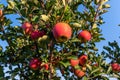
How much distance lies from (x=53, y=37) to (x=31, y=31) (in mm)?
694

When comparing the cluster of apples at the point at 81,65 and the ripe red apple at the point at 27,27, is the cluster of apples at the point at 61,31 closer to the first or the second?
the ripe red apple at the point at 27,27

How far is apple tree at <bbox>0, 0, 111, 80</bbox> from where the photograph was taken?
4895 mm

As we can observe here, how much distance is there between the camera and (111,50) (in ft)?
25.5

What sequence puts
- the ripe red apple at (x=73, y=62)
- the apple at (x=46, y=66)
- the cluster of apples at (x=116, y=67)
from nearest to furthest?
the apple at (x=46, y=66), the ripe red apple at (x=73, y=62), the cluster of apples at (x=116, y=67)

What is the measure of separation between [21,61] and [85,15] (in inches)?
69.3

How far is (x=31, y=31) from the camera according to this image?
213 inches

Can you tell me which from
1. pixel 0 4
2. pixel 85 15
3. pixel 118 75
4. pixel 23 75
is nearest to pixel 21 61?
pixel 23 75

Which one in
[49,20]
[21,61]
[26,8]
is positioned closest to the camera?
[49,20]

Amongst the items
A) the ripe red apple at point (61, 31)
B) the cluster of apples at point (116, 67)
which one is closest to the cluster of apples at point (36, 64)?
the ripe red apple at point (61, 31)

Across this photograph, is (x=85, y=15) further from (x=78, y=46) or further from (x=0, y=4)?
(x=0, y=4)

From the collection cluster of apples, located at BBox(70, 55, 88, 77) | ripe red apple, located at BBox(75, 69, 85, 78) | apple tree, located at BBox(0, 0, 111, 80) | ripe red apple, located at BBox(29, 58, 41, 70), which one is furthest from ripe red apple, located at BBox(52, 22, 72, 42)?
ripe red apple, located at BBox(75, 69, 85, 78)

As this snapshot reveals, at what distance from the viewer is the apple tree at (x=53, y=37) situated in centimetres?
489

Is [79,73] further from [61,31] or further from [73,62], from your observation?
[61,31]

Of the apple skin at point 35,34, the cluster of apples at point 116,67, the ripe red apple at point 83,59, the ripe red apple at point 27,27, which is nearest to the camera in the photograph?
the apple skin at point 35,34
